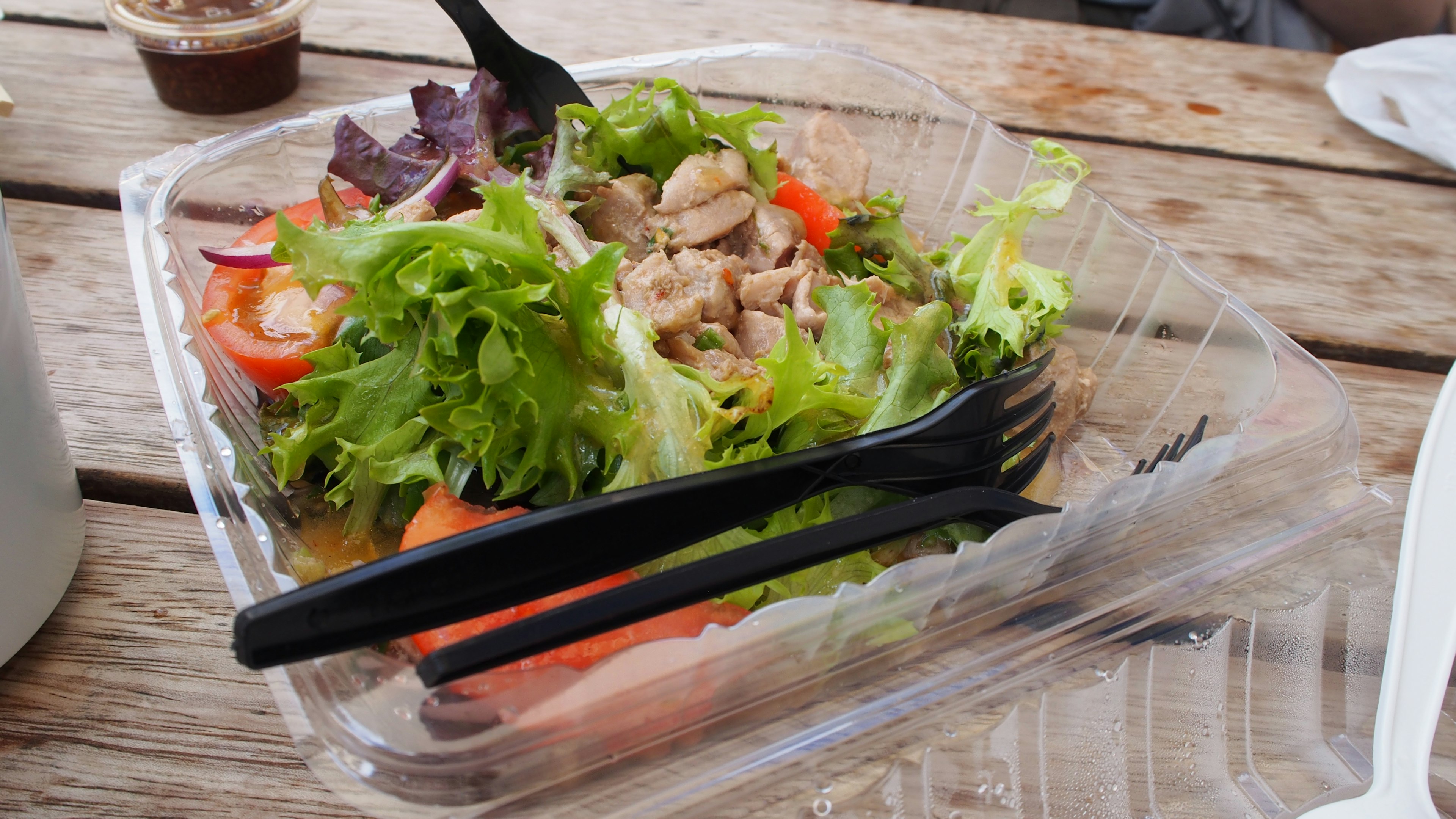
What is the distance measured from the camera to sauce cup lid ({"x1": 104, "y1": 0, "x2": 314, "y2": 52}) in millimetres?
1959

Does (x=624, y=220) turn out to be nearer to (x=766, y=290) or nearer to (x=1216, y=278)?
(x=766, y=290)

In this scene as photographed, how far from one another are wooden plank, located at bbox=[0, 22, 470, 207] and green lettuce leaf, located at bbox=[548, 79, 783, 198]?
91cm

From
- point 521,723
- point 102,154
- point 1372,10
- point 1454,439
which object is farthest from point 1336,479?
point 1372,10

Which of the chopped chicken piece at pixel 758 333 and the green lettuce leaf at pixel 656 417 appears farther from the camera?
the chopped chicken piece at pixel 758 333

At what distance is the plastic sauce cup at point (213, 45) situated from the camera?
197cm

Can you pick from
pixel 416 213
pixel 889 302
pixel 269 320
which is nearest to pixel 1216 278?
pixel 889 302

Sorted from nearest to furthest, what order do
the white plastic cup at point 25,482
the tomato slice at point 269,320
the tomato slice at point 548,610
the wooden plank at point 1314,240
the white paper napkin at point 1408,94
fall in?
1. the tomato slice at point 548,610
2. the white plastic cup at point 25,482
3. the tomato slice at point 269,320
4. the wooden plank at point 1314,240
5. the white paper napkin at point 1408,94

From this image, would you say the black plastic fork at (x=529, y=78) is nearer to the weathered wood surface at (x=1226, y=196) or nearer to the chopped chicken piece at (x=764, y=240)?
the chopped chicken piece at (x=764, y=240)

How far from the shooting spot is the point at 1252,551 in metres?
1.15

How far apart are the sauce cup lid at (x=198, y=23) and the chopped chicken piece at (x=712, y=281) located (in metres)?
1.26

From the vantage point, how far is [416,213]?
1.34m

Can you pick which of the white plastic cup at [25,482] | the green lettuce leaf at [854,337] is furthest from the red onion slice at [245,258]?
the green lettuce leaf at [854,337]

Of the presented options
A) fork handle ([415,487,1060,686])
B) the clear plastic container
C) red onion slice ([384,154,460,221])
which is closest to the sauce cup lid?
the clear plastic container

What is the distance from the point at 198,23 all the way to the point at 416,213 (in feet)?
3.51
